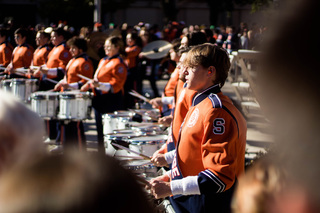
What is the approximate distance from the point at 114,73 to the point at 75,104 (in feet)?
2.20

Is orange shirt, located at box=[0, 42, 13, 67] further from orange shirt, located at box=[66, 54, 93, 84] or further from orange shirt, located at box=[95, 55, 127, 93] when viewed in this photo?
orange shirt, located at box=[95, 55, 127, 93]

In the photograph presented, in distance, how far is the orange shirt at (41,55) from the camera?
8.88 metres

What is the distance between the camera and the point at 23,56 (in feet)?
30.8

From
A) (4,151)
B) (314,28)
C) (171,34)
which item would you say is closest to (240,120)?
(4,151)

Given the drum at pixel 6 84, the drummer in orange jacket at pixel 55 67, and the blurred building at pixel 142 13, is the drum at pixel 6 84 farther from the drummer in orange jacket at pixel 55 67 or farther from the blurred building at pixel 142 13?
the blurred building at pixel 142 13

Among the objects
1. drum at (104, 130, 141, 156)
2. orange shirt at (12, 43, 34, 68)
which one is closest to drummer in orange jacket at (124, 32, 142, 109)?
orange shirt at (12, 43, 34, 68)

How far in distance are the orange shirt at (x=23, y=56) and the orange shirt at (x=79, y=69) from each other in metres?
2.35

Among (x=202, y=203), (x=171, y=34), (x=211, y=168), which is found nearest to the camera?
(x=211, y=168)

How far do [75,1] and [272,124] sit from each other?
29.4 metres

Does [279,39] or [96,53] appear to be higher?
[279,39]

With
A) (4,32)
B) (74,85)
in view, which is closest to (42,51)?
(4,32)

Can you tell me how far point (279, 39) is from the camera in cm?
72

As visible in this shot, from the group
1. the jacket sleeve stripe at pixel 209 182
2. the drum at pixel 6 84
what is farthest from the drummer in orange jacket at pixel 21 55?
the jacket sleeve stripe at pixel 209 182

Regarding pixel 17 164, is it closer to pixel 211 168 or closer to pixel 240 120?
pixel 211 168
